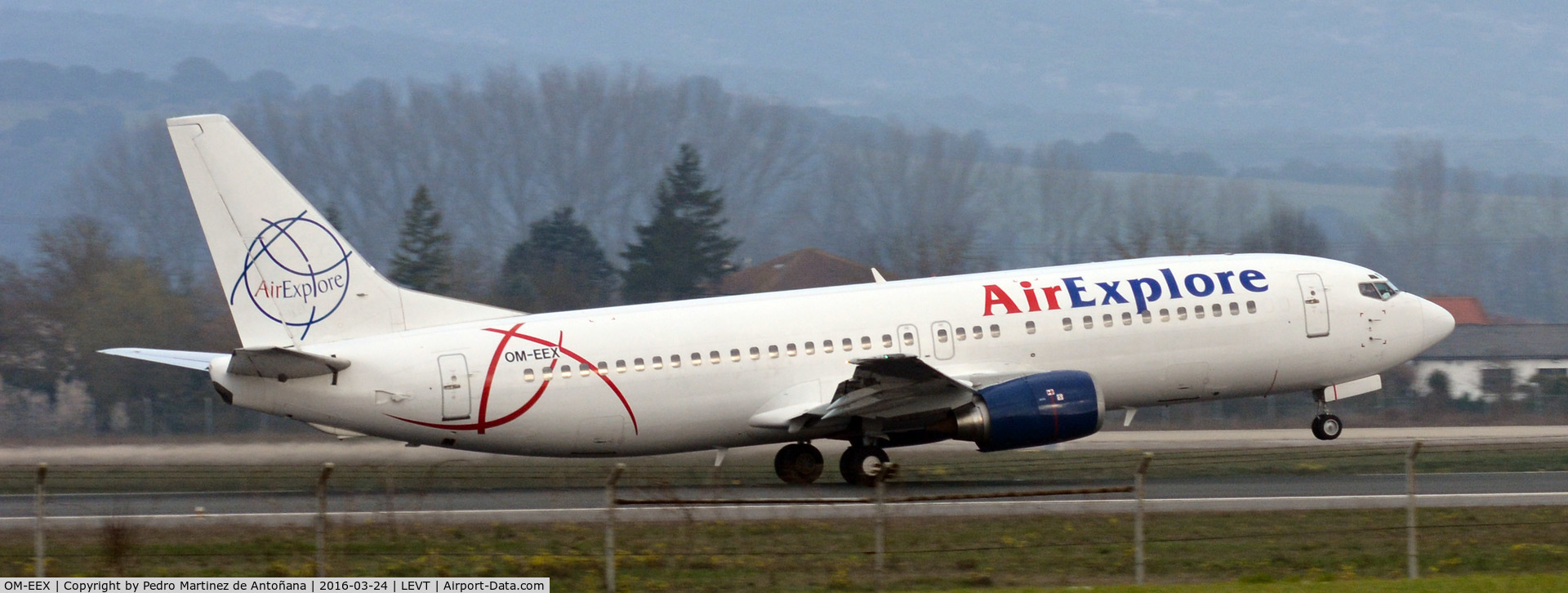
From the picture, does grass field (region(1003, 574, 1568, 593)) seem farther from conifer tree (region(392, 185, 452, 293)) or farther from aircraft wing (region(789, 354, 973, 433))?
conifer tree (region(392, 185, 452, 293))

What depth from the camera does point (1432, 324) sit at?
91.1 ft

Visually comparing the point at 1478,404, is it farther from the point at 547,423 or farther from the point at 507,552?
the point at 507,552

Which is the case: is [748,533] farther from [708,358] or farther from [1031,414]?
[1031,414]

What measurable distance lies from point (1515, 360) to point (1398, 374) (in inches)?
302

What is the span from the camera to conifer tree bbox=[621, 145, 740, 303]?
66.8 meters

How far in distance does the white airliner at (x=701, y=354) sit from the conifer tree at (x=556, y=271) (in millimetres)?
31461

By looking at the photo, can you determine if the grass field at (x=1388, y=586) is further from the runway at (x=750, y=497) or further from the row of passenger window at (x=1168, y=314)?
the row of passenger window at (x=1168, y=314)

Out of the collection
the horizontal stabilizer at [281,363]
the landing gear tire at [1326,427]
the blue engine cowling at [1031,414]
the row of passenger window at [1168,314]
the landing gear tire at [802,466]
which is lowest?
the landing gear tire at [802,466]

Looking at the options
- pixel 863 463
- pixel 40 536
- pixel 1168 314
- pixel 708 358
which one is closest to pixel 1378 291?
pixel 1168 314

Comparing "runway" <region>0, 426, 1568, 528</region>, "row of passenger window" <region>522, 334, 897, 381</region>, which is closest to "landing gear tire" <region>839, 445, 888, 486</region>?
"runway" <region>0, 426, 1568, 528</region>

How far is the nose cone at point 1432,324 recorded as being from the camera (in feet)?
90.9

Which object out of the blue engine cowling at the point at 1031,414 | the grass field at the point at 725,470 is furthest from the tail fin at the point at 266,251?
the blue engine cowling at the point at 1031,414

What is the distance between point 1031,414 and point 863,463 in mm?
2769

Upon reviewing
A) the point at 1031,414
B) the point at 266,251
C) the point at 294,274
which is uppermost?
the point at 266,251
